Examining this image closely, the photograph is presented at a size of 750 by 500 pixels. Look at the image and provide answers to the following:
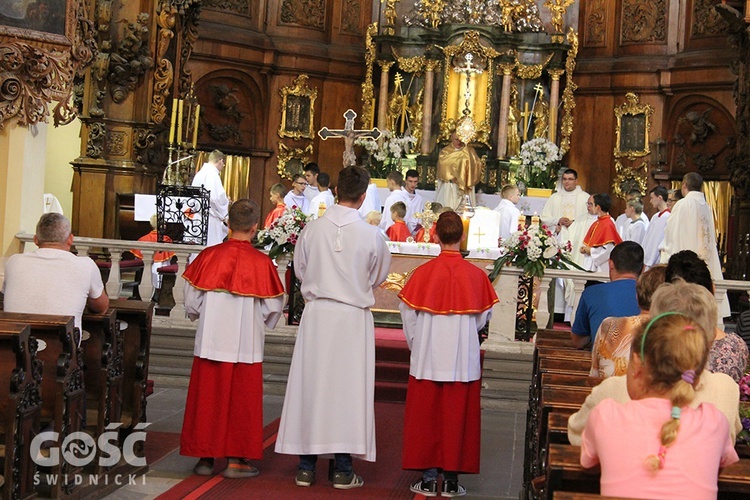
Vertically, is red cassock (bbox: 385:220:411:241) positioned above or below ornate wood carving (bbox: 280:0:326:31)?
below

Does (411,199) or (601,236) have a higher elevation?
(411,199)

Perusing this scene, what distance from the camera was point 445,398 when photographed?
265 inches

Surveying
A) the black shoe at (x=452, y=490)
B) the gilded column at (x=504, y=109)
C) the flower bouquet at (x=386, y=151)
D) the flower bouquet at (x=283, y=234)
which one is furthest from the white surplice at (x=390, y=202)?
the black shoe at (x=452, y=490)

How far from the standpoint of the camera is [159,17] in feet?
47.3

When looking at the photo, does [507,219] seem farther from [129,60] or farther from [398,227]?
[129,60]

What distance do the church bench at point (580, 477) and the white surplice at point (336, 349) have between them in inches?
118

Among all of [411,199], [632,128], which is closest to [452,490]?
[411,199]

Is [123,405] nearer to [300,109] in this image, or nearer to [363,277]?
[363,277]

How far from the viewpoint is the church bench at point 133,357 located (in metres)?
7.08

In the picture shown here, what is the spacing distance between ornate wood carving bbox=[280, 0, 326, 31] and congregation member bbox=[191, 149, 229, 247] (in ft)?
23.3

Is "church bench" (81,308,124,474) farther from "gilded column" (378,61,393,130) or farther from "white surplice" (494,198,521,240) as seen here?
"gilded column" (378,61,393,130)

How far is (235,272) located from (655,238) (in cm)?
785

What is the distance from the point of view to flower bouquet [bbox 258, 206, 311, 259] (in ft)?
35.2

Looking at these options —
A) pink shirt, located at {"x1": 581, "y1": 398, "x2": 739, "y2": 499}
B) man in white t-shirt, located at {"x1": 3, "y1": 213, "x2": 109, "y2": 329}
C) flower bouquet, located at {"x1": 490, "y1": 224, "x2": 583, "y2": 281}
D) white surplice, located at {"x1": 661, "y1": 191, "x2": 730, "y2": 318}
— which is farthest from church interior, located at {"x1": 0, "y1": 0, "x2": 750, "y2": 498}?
pink shirt, located at {"x1": 581, "y1": 398, "x2": 739, "y2": 499}
